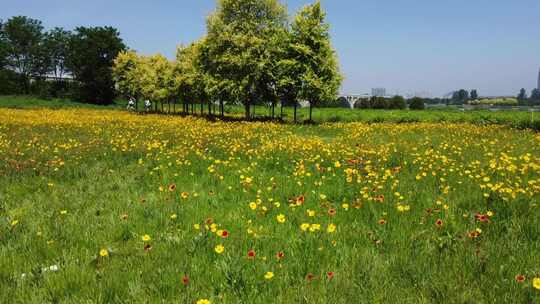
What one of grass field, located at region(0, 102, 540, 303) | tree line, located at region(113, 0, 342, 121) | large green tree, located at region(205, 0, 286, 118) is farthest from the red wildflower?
large green tree, located at region(205, 0, 286, 118)

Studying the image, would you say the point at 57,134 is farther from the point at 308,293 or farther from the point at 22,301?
the point at 308,293

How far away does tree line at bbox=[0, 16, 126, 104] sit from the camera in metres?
81.0

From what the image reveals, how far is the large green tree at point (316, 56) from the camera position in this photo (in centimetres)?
2889

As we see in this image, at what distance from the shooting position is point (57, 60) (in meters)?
119

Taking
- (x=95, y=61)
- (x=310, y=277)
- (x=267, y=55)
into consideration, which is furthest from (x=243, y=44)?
(x=95, y=61)

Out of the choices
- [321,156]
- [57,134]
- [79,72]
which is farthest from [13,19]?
[321,156]

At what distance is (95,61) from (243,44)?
207 feet

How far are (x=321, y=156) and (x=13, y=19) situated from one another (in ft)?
426

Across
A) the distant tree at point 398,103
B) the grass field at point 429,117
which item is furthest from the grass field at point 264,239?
the distant tree at point 398,103

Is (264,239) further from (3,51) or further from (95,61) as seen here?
(3,51)

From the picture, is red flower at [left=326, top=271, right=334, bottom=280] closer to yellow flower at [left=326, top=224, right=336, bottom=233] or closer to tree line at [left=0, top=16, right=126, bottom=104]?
yellow flower at [left=326, top=224, right=336, bottom=233]

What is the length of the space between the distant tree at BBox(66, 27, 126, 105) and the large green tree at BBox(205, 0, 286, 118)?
56433 millimetres

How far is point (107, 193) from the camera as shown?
779cm

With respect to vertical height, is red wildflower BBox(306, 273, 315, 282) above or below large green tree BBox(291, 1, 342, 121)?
below
